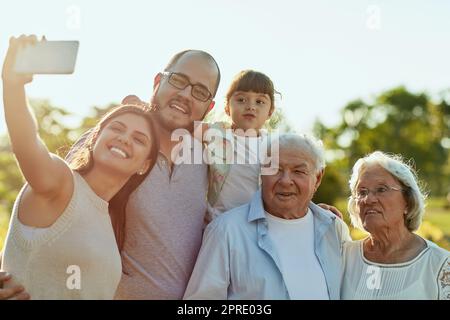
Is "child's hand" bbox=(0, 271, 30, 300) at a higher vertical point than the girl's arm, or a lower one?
lower

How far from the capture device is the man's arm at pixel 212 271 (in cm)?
360

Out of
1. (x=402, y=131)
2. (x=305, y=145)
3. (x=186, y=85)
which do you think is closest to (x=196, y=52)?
(x=186, y=85)

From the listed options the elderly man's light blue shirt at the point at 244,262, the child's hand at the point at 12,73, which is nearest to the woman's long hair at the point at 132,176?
the elderly man's light blue shirt at the point at 244,262

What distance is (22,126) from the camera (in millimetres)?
2852

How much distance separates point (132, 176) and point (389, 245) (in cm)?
182

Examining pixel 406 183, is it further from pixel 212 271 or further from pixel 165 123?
pixel 165 123

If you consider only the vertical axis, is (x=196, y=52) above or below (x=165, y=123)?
above

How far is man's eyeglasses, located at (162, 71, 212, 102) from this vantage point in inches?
155

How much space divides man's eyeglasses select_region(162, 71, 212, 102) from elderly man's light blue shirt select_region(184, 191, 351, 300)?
2.65 feet

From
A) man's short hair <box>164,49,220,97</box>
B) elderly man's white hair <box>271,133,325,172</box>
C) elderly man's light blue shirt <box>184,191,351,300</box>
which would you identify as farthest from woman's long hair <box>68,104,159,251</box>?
elderly man's white hair <box>271,133,325,172</box>

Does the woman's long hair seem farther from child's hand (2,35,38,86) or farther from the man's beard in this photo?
child's hand (2,35,38,86)

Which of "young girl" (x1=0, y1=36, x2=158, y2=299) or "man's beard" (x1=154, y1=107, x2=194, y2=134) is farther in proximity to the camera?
"man's beard" (x1=154, y1=107, x2=194, y2=134)

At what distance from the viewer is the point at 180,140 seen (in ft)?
13.1
